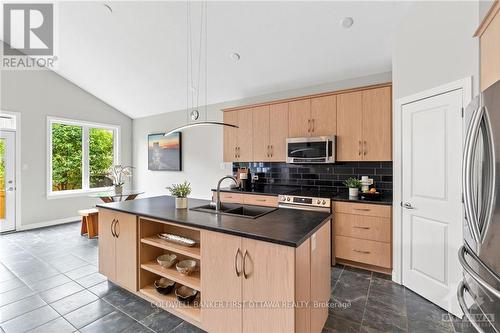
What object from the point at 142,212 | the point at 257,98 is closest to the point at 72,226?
the point at 142,212

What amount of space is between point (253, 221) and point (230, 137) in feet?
9.05

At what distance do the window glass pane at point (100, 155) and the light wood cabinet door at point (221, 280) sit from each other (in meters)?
5.33

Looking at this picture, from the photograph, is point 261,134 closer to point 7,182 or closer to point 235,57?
point 235,57

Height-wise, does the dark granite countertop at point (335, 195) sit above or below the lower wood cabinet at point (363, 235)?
above

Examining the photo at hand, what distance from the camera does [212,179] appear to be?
5.02m

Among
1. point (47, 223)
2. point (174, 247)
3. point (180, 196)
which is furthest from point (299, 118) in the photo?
point (47, 223)

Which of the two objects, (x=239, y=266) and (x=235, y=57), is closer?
(x=239, y=266)

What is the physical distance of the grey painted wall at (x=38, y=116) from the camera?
15.0 feet

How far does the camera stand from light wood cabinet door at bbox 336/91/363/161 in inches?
125

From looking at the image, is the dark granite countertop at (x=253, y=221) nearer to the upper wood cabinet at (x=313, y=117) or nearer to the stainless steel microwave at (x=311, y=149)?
the stainless steel microwave at (x=311, y=149)

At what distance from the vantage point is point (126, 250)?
2.31 m

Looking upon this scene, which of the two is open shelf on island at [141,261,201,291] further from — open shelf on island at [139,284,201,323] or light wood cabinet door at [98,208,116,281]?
light wood cabinet door at [98,208,116,281]

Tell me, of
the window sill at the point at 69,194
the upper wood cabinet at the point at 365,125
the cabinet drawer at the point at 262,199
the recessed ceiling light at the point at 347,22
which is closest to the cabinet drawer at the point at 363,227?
the upper wood cabinet at the point at 365,125

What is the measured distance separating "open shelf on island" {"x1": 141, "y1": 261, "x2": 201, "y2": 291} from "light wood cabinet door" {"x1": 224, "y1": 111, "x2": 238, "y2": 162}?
8.01ft
